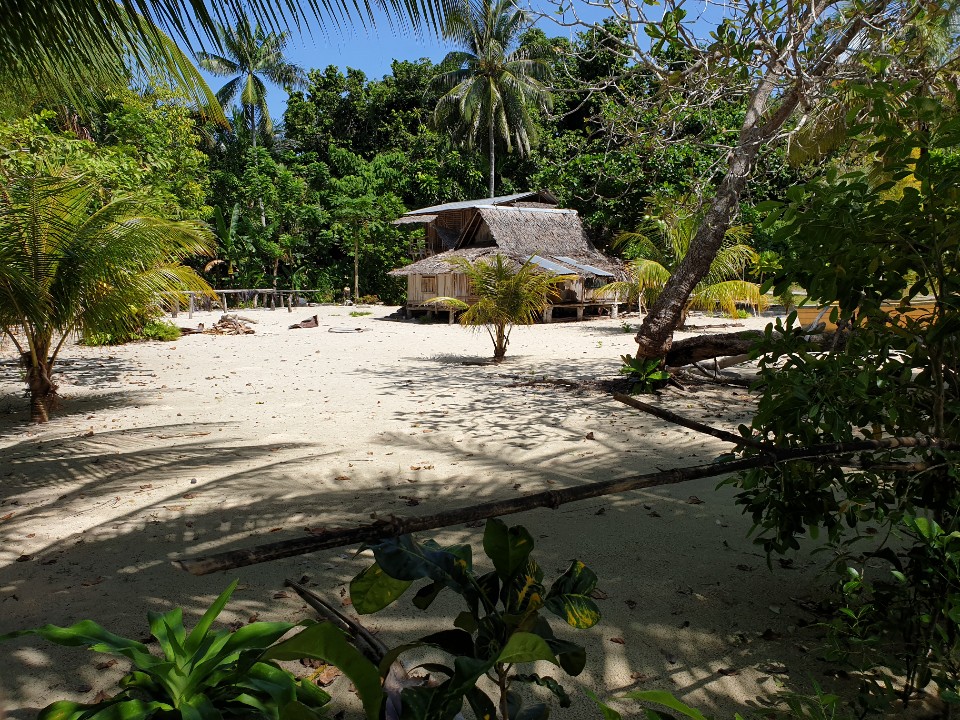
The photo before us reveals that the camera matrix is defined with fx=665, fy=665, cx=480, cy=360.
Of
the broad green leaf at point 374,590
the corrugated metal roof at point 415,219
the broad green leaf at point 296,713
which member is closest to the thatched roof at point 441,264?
the corrugated metal roof at point 415,219

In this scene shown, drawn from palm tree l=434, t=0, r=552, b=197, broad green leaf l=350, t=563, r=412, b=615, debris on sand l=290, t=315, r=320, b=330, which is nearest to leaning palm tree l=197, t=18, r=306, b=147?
palm tree l=434, t=0, r=552, b=197

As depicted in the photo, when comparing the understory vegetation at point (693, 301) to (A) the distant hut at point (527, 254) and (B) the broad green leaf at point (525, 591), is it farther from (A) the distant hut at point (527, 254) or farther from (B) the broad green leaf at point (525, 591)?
(A) the distant hut at point (527, 254)

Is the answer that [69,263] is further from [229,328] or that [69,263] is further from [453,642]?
[229,328]

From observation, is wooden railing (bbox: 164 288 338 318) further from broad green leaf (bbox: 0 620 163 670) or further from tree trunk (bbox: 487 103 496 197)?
broad green leaf (bbox: 0 620 163 670)

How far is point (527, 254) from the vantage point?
2380 centimetres

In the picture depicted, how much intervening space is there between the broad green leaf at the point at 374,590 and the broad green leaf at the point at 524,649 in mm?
302

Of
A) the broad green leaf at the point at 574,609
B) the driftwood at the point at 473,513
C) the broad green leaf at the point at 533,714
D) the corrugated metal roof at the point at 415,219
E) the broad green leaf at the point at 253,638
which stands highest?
the corrugated metal roof at the point at 415,219

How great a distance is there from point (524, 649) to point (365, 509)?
328cm

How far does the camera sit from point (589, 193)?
2742 cm

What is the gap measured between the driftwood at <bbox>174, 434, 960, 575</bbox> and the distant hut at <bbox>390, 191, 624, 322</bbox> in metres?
19.6

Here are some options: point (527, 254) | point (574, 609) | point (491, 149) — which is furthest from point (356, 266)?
point (574, 609)

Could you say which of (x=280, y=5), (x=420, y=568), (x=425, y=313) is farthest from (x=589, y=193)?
(x=420, y=568)

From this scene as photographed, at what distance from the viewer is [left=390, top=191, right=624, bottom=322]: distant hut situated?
2283 cm

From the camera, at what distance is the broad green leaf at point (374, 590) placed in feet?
4.58
